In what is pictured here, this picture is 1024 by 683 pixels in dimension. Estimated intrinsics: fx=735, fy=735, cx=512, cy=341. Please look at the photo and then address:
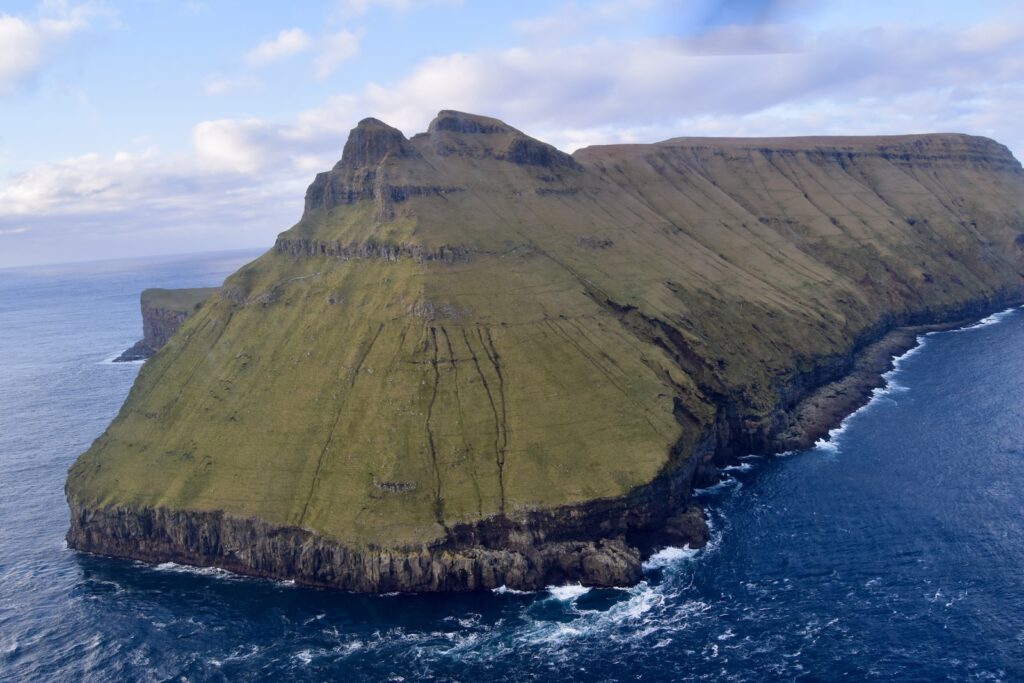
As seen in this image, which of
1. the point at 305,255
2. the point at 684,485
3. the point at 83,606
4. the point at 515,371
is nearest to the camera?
the point at 83,606

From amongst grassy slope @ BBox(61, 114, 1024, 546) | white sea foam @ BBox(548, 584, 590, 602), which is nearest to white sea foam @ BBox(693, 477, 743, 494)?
grassy slope @ BBox(61, 114, 1024, 546)

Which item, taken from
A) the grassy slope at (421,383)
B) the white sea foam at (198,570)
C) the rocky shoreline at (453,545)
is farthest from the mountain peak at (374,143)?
the white sea foam at (198,570)

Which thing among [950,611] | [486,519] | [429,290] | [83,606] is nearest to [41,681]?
[83,606]

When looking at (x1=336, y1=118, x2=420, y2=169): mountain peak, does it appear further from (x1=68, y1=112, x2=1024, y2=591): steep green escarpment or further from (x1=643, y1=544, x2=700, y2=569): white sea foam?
(x1=643, y1=544, x2=700, y2=569): white sea foam

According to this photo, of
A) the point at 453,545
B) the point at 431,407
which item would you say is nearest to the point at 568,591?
the point at 453,545

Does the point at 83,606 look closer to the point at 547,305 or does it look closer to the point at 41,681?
the point at 41,681

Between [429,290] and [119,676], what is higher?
[429,290]
